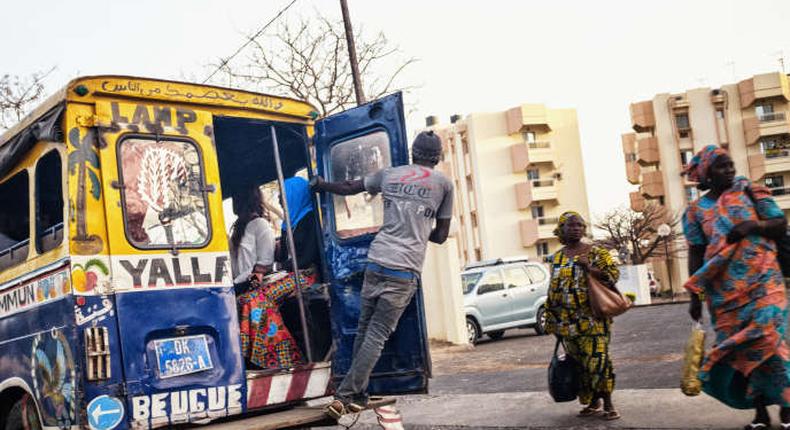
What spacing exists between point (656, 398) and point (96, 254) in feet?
16.4

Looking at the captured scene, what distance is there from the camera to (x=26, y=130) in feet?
19.5

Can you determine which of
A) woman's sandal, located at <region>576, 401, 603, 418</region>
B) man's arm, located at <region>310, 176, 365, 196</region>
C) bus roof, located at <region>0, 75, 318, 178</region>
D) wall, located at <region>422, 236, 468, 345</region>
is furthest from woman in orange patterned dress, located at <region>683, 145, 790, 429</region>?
wall, located at <region>422, 236, 468, 345</region>

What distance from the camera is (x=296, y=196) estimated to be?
697cm

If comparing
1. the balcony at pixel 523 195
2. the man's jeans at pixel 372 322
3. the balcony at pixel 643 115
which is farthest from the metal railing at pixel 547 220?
Result: the man's jeans at pixel 372 322

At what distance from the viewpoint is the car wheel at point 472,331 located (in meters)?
19.4

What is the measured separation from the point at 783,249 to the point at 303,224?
3.67 metres

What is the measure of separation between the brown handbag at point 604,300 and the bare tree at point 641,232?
155ft

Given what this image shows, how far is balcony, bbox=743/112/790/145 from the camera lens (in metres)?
56.8

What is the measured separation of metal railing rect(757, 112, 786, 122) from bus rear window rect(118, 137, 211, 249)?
58.3 m

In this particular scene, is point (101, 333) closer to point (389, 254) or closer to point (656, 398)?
point (389, 254)

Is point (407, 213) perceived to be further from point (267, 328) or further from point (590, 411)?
point (590, 411)

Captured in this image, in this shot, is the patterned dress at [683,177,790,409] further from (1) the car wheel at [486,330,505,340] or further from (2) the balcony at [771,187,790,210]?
(2) the balcony at [771,187,790,210]

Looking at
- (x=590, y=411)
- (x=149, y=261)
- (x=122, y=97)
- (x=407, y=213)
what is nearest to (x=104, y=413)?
(x=149, y=261)

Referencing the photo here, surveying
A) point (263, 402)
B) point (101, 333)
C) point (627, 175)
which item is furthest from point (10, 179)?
point (627, 175)
